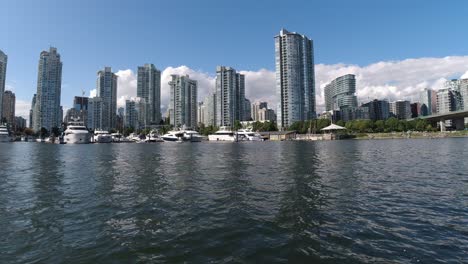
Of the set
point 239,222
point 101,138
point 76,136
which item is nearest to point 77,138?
point 76,136

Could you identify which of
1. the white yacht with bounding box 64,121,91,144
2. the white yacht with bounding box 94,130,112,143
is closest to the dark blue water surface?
the white yacht with bounding box 64,121,91,144

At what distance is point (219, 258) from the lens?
1064 cm

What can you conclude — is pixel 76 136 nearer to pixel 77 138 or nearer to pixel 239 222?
pixel 77 138

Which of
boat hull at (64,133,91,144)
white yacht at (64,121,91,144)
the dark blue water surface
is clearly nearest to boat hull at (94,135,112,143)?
white yacht at (64,121,91,144)

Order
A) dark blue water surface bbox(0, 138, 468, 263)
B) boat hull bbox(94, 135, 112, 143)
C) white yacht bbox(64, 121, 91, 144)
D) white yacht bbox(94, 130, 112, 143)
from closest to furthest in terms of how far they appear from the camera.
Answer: dark blue water surface bbox(0, 138, 468, 263)
white yacht bbox(64, 121, 91, 144)
boat hull bbox(94, 135, 112, 143)
white yacht bbox(94, 130, 112, 143)

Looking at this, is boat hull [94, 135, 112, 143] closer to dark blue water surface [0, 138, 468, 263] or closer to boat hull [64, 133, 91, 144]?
boat hull [64, 133, 91, 144]

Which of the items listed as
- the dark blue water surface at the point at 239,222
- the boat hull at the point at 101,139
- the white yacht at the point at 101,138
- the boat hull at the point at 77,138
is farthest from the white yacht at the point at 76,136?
the dark blue water surface at the point at 239,222

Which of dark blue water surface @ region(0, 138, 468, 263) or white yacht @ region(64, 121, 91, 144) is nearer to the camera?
dark blue water surface @ region(0, 138, 468, 263)

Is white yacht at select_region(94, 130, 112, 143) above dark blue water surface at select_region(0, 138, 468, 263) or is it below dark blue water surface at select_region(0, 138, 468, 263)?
above

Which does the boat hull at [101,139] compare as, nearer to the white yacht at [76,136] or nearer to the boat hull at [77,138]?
the white yacht at [76,136]

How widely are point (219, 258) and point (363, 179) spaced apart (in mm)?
21706

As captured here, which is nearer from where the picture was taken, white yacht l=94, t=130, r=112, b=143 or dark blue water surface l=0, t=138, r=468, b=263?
dark blue water surface l=0, t=138, r=468, b=263

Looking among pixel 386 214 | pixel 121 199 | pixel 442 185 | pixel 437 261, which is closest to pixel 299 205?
pixel 386 214

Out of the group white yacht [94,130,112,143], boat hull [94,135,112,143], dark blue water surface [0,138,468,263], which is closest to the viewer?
dark blue water surface [0,138,468,263]
